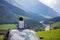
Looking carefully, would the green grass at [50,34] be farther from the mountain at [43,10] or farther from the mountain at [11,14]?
the mountain at [43,10]

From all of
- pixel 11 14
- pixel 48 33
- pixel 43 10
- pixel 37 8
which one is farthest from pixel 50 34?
pixel 11 14

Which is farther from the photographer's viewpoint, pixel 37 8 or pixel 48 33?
pixel 37 8

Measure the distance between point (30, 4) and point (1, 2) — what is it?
1.68m

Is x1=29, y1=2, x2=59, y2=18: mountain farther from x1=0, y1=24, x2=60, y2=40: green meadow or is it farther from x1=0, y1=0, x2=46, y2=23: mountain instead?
x1=0, y1=24, x2=60, y2=40: green meadow

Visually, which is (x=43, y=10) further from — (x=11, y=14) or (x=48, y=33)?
(x=11, y=14)

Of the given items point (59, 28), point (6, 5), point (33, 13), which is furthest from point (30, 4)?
point (59, 28)

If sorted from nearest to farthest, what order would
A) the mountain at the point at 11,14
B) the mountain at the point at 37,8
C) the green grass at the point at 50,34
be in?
the green grass at the point at 50,34 < the mountain at the point at 11,14 < the mountain at the point at 37,8

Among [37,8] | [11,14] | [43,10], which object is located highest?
[37,8]

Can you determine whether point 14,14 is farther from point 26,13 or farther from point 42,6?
point 42,6

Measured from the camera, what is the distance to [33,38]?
19.0 ft

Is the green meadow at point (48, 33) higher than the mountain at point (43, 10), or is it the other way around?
the mountain at point (43, 10)

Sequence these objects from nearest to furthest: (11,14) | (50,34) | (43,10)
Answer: (50,34) < (11,14) < (43,10)

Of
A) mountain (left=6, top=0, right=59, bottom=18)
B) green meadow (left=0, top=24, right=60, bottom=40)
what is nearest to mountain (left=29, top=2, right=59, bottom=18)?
mountain (left=6, top=0, right=59, bottom=18)

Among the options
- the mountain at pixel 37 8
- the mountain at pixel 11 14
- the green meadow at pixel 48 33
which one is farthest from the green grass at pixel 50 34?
the mountain at pixel 37 8
